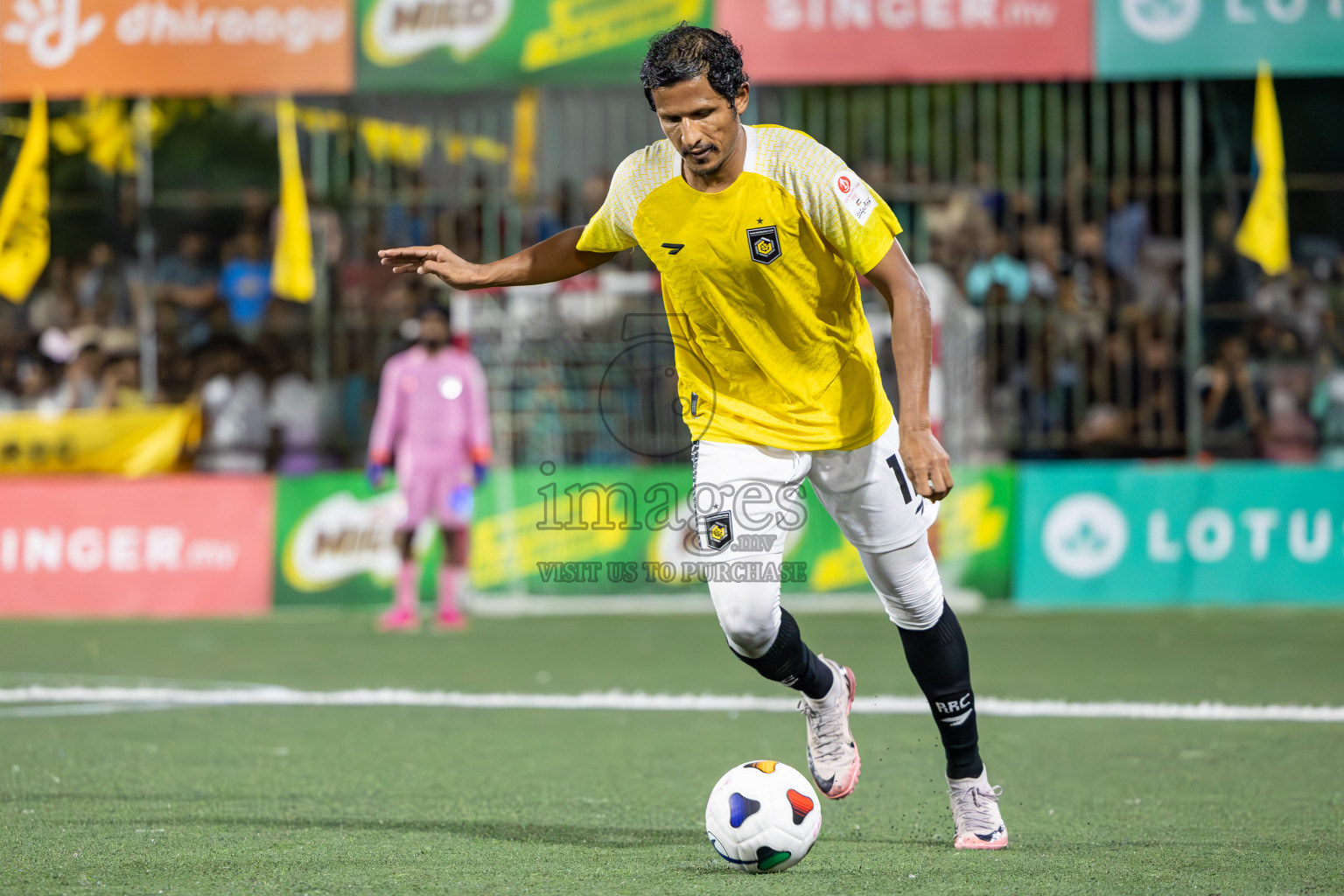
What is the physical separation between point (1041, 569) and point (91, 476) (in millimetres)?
7006

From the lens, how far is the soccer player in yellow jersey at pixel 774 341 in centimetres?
508

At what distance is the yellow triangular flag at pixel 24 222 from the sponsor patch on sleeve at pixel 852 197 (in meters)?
10.2

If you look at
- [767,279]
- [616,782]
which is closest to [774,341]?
[767,279]

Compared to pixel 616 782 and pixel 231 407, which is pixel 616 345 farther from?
pixel 616 782

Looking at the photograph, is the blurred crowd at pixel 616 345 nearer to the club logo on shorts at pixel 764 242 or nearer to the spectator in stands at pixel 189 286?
the spectator in stands at pixel 189 286

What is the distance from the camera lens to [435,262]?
5.50 meters

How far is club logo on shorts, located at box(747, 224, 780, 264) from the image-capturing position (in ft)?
17.0

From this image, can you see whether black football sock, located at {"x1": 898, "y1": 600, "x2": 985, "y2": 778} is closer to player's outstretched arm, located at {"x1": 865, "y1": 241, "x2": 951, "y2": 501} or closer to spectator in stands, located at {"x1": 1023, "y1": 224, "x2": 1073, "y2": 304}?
player's outstretched arm, located at {"x1": 865, "y1": 241, "x2": 951, "y2": 501}

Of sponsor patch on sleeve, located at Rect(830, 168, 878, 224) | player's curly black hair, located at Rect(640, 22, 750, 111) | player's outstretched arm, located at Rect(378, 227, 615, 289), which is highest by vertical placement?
player's curly black hair, located at Rect(640, 22, 750, 111)

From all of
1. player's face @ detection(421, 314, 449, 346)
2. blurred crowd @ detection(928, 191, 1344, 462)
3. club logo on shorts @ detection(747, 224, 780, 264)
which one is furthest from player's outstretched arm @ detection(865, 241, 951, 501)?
blurred crowd @ detection(928, 191, 1344, 462)

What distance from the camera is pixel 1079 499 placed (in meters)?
12.9

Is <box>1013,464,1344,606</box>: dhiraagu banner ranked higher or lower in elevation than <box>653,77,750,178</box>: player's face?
lower

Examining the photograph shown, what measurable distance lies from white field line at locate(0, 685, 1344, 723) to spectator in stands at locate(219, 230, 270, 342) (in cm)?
571

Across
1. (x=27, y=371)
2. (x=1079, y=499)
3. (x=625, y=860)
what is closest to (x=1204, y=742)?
(x=625, y=860)
